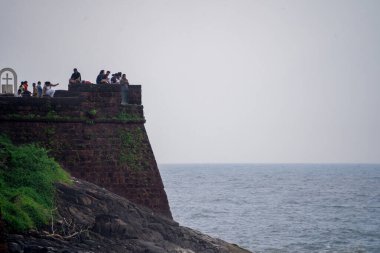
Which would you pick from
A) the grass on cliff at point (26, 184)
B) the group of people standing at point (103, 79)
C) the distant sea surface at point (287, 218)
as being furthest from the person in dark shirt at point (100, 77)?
the distant sea surface at point (287, 218)

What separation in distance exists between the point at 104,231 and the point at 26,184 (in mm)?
2230

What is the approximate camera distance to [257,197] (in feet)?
287

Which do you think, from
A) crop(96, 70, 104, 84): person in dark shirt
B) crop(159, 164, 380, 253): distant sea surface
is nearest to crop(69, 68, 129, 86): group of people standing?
crop(96, 70, 104, 84): person in dark shirt

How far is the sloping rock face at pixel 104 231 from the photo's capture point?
16219 mm

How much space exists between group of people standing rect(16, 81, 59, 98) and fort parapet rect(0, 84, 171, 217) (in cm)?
75

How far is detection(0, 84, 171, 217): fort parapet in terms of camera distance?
69.0 feet

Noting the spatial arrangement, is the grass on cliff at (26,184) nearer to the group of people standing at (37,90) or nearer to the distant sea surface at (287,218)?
the group of people standing at (37,90)

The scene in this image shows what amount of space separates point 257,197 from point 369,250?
151ft

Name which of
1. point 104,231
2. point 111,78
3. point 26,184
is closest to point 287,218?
point 111,78

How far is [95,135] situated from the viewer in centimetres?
2158

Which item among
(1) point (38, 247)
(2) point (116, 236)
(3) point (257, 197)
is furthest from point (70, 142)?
(3) point (257, 197)

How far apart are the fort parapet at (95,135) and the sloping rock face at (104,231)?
0.89 m

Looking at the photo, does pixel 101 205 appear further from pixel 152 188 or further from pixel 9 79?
Result: pixel 9 79

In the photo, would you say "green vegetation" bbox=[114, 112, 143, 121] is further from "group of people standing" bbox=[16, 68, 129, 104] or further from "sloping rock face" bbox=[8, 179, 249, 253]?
"sloping rock face" bbox=[8, 179, 249, 253]
